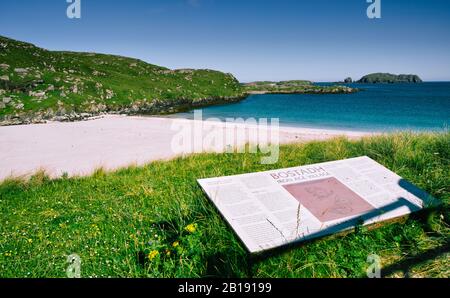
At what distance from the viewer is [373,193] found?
15.6ft

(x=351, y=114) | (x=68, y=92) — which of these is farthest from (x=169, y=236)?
(x=351, y=114)

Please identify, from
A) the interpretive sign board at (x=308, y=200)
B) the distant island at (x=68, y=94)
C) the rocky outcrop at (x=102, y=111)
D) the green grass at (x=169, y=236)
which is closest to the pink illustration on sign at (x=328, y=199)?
the interpretive sign board at (x=308, y=200)

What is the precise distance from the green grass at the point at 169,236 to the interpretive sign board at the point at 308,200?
222 mm

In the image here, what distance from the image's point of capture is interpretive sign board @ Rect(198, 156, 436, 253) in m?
3.80

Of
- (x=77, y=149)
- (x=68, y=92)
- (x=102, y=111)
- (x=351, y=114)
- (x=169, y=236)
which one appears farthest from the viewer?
(x=351, y=114)

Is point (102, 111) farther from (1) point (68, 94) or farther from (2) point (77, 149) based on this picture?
(2) point (77, 149)

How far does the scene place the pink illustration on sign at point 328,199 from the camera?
4.25 metres

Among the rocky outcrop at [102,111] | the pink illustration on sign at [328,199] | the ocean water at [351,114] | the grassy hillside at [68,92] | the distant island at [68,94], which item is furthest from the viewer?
the ocean water at [351,114]

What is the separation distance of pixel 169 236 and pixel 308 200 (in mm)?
2240

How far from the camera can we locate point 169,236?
15.4 ft

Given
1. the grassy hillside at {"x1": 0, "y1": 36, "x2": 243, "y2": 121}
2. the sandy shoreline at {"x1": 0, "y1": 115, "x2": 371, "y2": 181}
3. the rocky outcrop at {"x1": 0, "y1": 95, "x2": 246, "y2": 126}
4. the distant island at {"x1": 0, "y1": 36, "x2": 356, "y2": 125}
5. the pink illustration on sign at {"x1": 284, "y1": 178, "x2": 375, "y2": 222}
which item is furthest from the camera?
the grassy hillside at {"x1": 0, "y1": 36, "x2": 243, "y2": 121}

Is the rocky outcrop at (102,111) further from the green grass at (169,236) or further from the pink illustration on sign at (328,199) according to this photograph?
the pink illustration on sign at (328,199)

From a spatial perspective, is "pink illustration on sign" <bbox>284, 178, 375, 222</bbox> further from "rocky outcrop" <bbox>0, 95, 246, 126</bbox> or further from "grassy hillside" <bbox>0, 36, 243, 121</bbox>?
"grassy hillside" <bbox>0, 36, 243, 121</bbox>

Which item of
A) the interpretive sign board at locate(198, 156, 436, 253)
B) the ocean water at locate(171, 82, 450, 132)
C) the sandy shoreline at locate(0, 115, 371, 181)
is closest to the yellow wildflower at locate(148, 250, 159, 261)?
the interpretive sign board at locate(198, 156, 436, 253)
